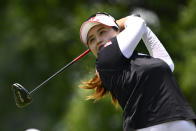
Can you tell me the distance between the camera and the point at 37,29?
11.3 meters

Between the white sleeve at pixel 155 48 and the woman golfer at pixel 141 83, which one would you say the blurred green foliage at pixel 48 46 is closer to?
the white sleeve at pixel 155 48

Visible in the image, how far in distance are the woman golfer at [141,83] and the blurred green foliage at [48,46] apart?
5.52 m

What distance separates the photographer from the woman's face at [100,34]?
3.19 metres

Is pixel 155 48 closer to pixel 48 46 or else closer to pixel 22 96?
pixel 22 96

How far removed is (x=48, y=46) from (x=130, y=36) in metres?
8.27

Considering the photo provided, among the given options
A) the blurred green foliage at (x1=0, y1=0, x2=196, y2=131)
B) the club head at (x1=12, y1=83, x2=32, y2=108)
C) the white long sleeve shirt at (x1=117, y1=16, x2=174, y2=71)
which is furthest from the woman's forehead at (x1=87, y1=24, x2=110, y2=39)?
the blurred green foliage at (x1=0, y1=0, x2=196, y2=131)

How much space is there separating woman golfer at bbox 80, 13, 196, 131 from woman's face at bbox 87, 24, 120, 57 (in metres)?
0.03

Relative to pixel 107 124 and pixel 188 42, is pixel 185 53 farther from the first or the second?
pixel 107 124

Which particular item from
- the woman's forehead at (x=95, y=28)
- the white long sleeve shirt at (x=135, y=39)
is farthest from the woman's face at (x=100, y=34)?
the white long sleeve shirt at (x=135, y=39)

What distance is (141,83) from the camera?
9.59 feet

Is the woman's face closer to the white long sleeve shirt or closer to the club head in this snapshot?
the white long sleeve shirt

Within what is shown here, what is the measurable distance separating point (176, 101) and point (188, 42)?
5.39 meters

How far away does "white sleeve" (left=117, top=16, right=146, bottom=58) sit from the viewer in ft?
9.78

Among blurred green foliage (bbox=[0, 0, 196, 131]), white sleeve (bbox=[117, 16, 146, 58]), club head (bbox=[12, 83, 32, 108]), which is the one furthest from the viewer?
blurred green foliage (bbox=[0, 0, 196, 131])
